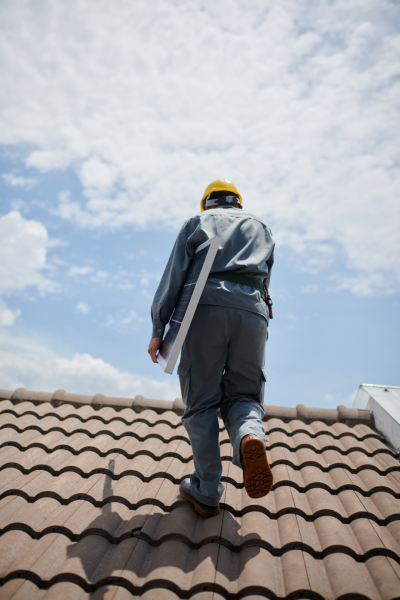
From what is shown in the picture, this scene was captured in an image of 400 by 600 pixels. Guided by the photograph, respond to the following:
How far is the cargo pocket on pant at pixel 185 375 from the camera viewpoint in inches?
88.7

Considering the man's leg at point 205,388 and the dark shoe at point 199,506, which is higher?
the man's leg at point 205,388

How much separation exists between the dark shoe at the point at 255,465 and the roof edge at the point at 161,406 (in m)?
2.13

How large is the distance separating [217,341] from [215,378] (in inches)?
8.2

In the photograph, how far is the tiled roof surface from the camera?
168 cm

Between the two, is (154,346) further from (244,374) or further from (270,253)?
(270,253)

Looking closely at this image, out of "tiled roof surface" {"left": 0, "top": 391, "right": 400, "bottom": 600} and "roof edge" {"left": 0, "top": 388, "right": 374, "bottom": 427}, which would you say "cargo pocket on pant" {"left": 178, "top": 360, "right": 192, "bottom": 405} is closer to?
"tiled roof surface" {"left": 0, "top": 391, "right": 400, "bottom": 600}

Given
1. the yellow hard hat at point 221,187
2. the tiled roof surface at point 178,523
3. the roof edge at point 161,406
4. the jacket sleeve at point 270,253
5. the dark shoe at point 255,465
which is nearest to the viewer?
the tiled roof surface at point 178,523

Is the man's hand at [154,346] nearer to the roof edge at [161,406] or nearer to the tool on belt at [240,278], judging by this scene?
the tool on belt at [240,278]

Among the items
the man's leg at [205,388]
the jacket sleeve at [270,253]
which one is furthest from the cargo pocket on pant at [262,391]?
the jacket sleeve at [270,253]

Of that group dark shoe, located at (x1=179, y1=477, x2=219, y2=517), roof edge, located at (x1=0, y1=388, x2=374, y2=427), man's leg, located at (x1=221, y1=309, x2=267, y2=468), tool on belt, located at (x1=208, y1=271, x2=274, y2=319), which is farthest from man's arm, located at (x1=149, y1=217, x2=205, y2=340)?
roof edge, located at (x1=0, y1=388, x2=374, y2=427)

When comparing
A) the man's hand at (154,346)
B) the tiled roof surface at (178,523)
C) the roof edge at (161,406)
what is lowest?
the tiled roof surface at (178,523)

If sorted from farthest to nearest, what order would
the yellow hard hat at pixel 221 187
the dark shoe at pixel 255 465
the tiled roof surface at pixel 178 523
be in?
the yellow hard hat at pixel 221 187, the dark shoe at pixel 255 465, the tiled roof surface at pixel 178 523

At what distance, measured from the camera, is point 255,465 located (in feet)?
6.16

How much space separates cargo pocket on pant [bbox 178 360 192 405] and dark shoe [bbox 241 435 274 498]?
18.8 inches
